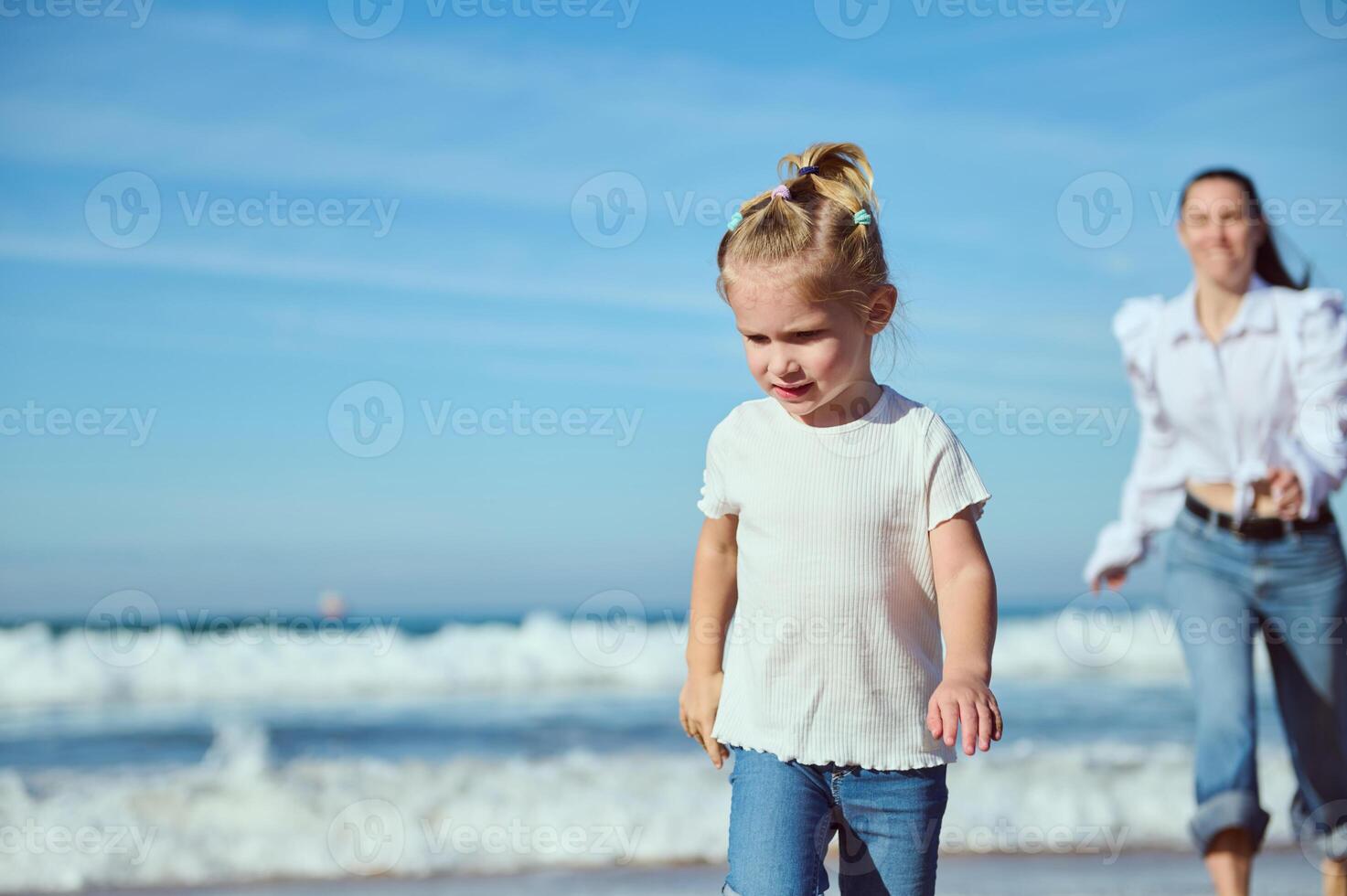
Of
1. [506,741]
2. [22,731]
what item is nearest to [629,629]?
[506,741]

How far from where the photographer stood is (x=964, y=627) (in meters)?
2.07

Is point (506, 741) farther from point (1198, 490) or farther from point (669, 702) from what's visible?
point (1198, 490)

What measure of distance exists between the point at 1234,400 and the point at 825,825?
2.11m

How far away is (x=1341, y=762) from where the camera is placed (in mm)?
3609

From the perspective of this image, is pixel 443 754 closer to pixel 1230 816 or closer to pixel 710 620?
pixel 1230 816

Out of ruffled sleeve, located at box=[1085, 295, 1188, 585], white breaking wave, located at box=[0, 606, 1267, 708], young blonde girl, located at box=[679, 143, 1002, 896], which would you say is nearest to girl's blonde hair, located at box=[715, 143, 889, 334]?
young blonde girl, located at box=[679, 143, 1002, 896]

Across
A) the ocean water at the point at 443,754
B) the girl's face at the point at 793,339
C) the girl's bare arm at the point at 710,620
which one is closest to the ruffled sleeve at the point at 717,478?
the girl's bare arm at the point at 710,620

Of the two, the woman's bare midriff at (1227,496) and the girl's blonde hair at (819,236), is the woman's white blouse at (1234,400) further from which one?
the girl's blonde hair at (819,236)

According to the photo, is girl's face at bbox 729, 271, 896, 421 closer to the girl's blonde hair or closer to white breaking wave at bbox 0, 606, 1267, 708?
the girl's blonde hair

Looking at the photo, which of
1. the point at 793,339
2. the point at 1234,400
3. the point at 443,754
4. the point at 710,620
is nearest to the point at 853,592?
the point at 710,620

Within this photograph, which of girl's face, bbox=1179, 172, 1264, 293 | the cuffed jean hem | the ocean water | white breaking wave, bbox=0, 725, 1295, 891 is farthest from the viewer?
the ocean water

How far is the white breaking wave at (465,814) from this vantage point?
479 cm

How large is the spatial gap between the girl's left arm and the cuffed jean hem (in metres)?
1.73

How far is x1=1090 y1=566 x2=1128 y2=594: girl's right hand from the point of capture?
3.78m
